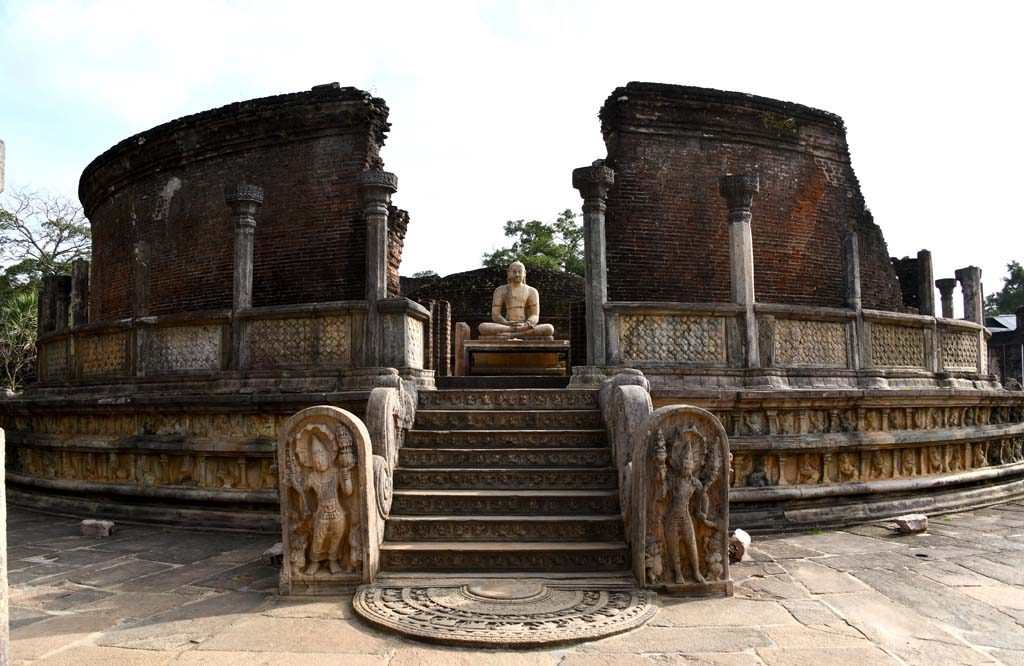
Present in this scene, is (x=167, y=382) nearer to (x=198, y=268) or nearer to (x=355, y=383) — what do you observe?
(x=355, y=383)

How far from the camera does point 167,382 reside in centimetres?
821

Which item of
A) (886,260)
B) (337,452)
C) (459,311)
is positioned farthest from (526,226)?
(337,452)

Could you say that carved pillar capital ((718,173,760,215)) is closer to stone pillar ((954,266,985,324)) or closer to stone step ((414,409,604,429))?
stone step ((414,409,604,429))

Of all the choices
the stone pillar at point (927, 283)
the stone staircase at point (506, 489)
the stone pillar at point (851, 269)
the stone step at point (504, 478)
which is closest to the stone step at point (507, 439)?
the stone staircase at point (506, 489)

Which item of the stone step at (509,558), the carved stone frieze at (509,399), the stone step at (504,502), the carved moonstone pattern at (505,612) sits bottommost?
the carved moonstone pattern at (505,612)

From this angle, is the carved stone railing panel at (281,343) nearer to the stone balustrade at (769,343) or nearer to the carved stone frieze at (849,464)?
the stone balustrade at (769,343)

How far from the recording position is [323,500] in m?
4.76

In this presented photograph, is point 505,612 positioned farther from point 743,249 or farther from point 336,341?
point 743,249

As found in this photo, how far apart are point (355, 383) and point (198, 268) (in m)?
7.09

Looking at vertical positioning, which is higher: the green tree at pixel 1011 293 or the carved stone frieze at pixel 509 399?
the green tree at pixel 1011 293

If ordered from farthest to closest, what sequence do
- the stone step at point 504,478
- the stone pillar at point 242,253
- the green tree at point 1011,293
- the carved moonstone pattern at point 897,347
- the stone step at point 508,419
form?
the green tree at point 1011,293
the carved moonstone pattern at point 897,347
the stone pillar at point 242,253
the stone step at point 508,419
the stone step at point 504,478

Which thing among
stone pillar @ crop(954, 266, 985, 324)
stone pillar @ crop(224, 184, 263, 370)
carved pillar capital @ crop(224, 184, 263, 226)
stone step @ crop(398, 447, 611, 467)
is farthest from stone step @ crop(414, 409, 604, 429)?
stone pillar @ crop(954, 266, 985, 324)

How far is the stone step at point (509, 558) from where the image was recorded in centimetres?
494

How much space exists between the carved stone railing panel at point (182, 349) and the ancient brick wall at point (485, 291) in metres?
8.37
